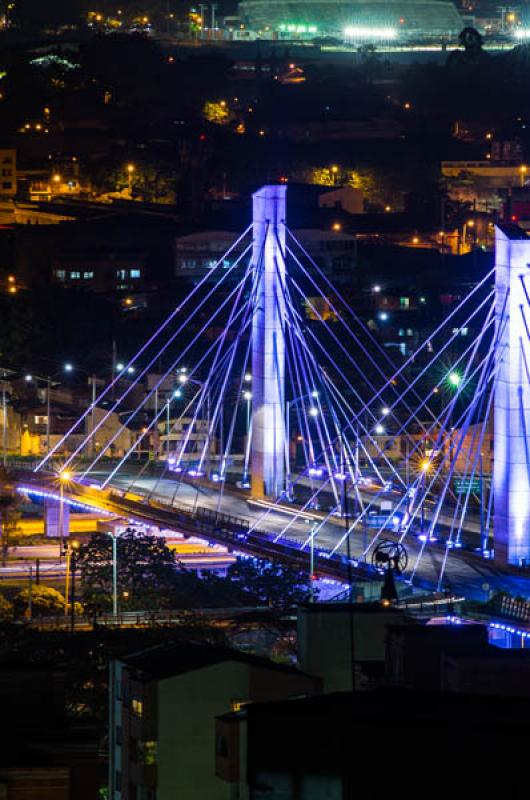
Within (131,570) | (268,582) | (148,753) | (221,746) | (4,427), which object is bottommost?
(148,753)

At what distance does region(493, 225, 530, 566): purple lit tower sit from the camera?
1243 inches

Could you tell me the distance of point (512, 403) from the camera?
104ft

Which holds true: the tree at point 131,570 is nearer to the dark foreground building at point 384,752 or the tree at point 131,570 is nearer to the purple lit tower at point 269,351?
the purple lit tower at point 269,351

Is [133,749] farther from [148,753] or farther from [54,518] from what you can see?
[54,518]

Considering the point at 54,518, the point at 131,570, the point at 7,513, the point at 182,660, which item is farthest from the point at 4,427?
the point at 182,660

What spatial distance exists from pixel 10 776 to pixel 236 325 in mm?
37206

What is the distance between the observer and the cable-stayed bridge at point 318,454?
3177 centimetres

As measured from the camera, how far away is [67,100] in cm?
8162

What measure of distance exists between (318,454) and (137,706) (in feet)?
82.8

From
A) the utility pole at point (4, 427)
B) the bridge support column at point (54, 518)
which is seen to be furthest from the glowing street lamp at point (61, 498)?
the utility pole at point (4, 427)

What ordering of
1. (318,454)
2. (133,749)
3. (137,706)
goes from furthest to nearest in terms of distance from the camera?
(318,454) → (137,706) → (133,749)

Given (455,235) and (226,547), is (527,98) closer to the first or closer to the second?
(455,235)

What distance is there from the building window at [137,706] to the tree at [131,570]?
1277cm

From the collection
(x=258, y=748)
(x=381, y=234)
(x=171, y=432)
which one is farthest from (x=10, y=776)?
(x=381, y=234)
